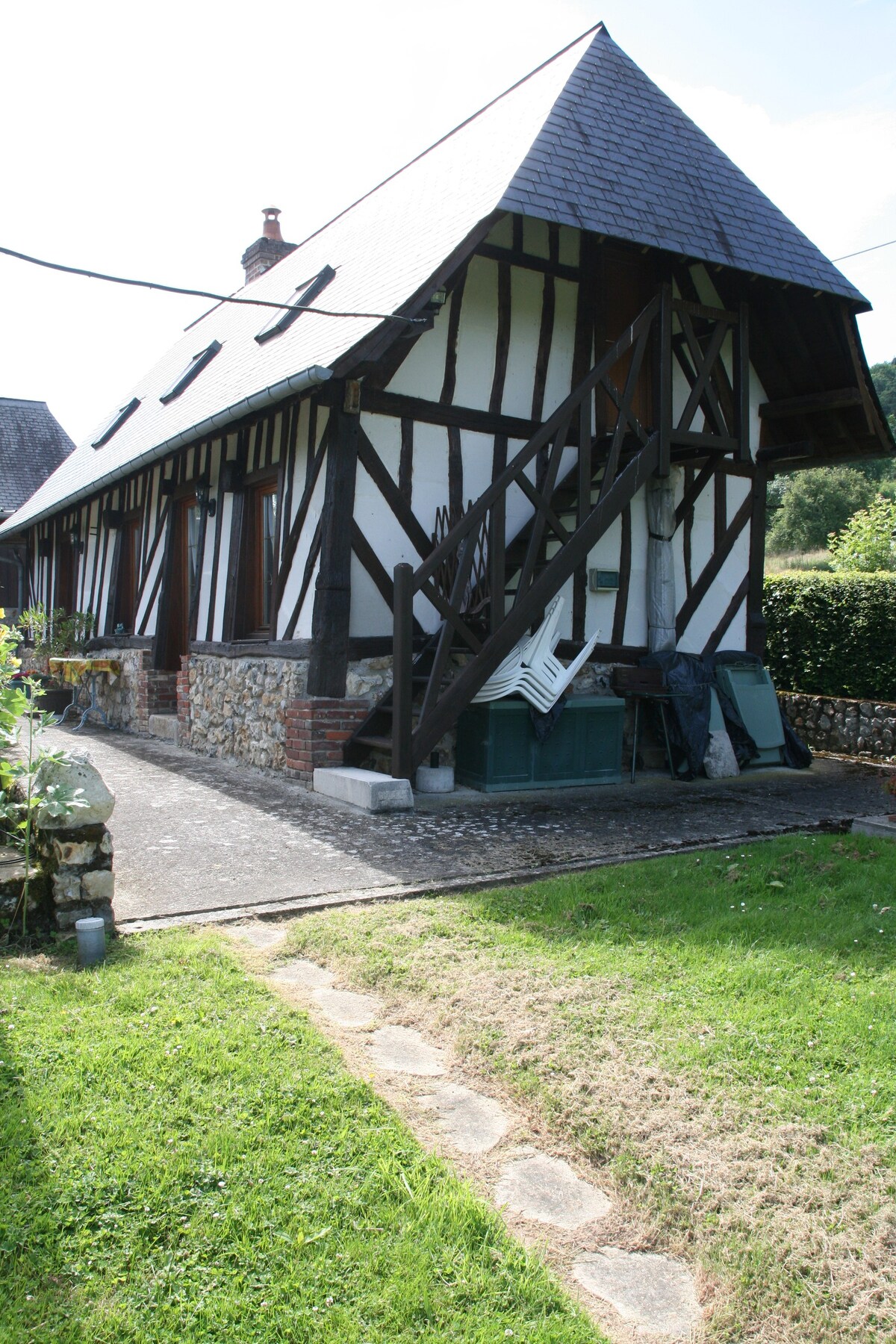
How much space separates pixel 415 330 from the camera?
275 inches

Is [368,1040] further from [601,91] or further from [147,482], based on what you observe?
[147,482]

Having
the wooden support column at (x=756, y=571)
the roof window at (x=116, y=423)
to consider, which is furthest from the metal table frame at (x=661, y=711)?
the roof window at (x=116, y=423)

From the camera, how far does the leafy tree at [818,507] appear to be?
34.3 meters

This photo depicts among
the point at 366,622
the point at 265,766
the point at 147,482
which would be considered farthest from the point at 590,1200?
the point at 147,482

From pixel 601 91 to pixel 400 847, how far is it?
277 inches

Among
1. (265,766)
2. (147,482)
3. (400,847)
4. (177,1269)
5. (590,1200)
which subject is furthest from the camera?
(147,482)

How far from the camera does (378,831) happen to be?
239 inches

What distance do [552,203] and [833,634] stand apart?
5.99 metres

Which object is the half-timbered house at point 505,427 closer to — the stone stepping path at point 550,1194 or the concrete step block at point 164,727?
the concrete step block at point 164,727

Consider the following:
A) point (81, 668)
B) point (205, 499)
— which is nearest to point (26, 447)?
point (81, 668)

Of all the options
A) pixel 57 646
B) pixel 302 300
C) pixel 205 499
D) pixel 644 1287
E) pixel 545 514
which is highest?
pixel 302 300

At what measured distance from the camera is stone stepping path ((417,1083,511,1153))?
2.52 m

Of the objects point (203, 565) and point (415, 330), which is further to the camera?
point (203, 565)

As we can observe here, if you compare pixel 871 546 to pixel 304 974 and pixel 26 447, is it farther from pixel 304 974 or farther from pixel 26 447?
pixel 304 974
